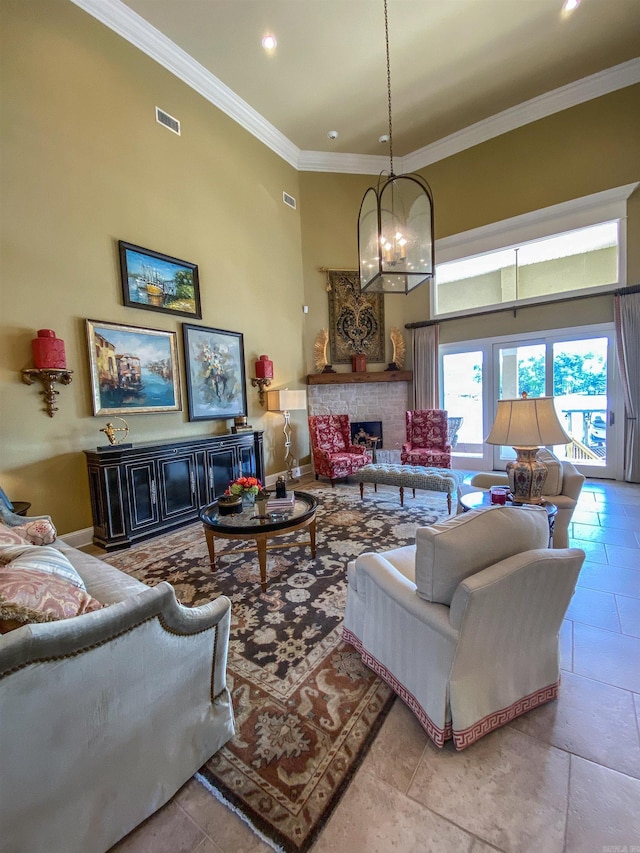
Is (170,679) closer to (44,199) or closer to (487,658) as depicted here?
(487,658)

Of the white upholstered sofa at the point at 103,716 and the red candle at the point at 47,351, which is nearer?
the white upholstered sofa at the point at 103,716

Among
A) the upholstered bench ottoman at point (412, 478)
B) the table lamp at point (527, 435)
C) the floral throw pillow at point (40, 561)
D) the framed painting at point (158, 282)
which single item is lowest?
the upholstered bench ottoman at point (412, 478)

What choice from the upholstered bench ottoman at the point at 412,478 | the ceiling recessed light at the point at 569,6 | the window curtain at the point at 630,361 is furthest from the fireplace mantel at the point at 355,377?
the ceiling recessed light at the point at 569,6

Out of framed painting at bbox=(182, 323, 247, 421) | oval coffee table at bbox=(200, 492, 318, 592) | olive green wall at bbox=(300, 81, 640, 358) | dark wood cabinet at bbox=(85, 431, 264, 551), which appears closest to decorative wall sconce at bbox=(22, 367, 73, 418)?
Answer: dark wood cabinet at bbox=(85, 431, 264, 551)

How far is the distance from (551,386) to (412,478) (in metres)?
3.21

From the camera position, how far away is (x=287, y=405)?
18.0ft

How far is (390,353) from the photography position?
22.4 feet

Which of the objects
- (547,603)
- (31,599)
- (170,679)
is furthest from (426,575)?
(31,599)

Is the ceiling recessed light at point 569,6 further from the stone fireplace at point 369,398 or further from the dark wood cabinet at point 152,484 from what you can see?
the dark wood cabinet at point 152,484

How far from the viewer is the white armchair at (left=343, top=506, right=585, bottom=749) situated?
1269mm

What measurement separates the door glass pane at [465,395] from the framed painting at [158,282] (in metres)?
4.53

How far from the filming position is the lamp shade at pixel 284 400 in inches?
214

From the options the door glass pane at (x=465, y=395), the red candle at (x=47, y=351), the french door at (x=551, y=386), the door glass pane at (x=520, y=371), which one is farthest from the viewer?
the door glass pane at (x=465, y=395)

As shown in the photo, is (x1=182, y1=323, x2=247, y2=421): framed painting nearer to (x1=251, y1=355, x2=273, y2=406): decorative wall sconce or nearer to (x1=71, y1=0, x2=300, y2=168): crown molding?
(x1=251, y1=355, x2=273, y2=406): decorative wall sconce
